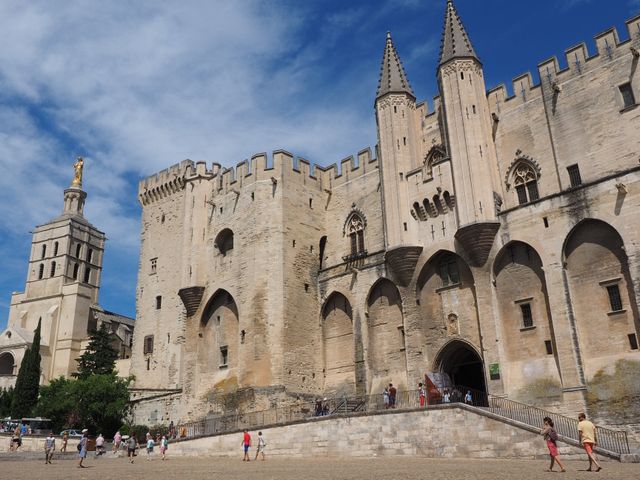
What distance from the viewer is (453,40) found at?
27438 millimetres

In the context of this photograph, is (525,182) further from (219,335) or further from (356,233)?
(219,335)

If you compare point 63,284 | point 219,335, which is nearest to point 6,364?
point 63,284

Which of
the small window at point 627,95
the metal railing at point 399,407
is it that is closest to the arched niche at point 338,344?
the metal railing at point 399,407

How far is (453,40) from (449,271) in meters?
10.2

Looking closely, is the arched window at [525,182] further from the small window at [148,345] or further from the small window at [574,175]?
the small window at [148,345]

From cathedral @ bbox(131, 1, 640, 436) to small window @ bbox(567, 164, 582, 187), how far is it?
0.12m

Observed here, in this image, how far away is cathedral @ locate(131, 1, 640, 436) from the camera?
70.1 feet

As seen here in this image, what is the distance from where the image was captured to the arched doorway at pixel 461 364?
81.7ft

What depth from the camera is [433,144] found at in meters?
28.8

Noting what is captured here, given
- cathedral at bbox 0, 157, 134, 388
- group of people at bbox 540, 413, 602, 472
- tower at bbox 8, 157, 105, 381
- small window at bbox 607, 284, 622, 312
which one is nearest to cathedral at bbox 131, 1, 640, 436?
small window at bbox 607, 284, 622, 312

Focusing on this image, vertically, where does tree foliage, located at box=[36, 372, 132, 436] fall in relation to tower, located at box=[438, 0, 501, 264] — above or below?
below

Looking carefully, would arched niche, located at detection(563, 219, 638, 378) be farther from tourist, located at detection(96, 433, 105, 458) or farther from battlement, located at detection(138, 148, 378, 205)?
tourist, located at detection(96, 433, 105, 458)

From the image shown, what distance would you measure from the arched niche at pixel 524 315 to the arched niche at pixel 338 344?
7.62 meters

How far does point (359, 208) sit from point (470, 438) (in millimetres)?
14656
